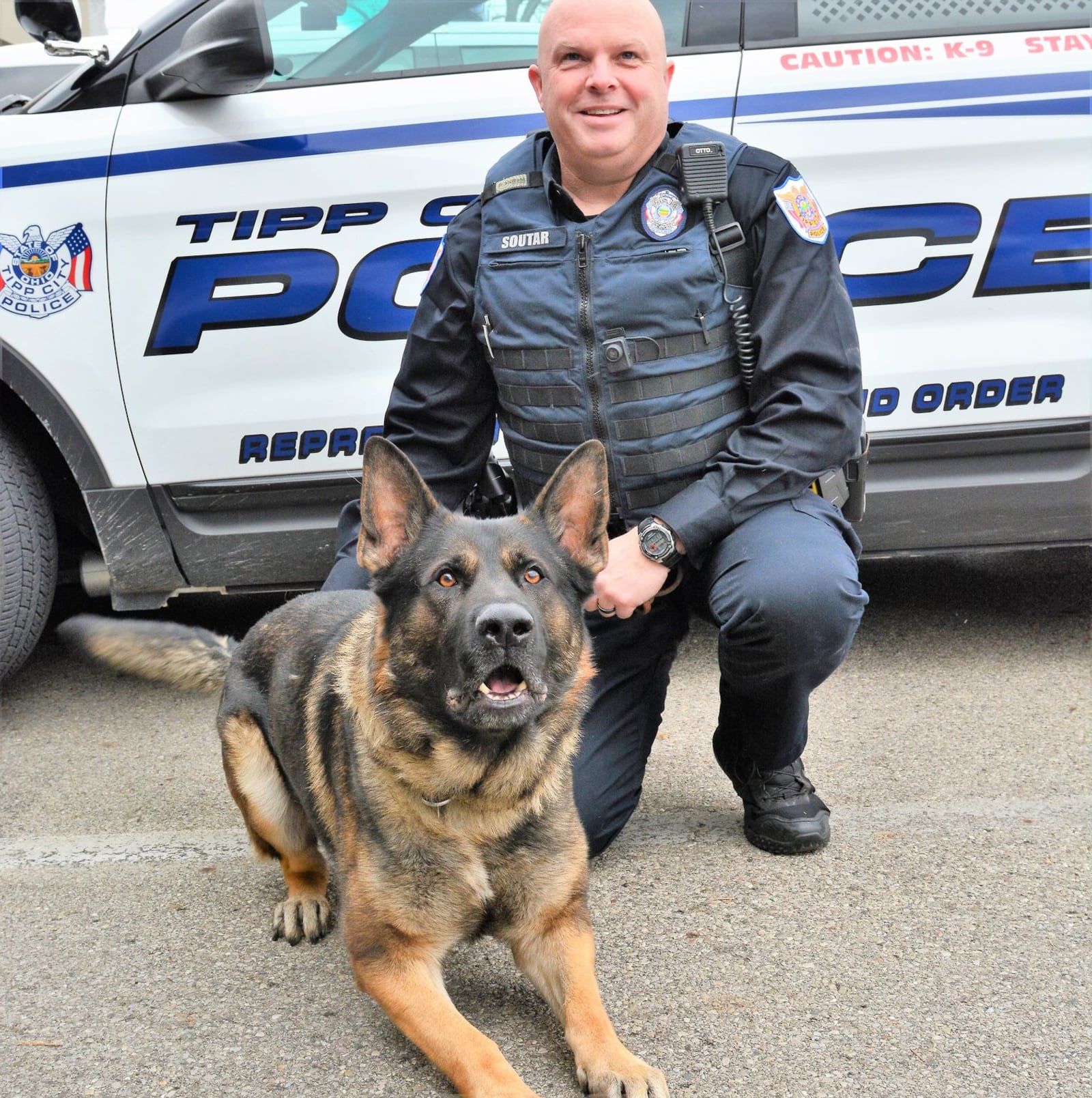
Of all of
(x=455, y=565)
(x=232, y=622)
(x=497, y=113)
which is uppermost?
(x=497, y=113)

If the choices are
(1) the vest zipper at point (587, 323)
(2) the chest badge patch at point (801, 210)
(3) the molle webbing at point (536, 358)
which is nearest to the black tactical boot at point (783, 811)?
(1) the vest zipper at point (587, 323)

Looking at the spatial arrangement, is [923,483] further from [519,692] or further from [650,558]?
[519,692]

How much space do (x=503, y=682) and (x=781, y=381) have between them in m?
1.00

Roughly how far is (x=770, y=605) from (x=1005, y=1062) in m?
0.96

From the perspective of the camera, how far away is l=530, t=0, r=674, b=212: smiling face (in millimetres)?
2693

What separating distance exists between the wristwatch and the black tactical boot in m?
0.61

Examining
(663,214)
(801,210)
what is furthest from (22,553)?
(801,210)

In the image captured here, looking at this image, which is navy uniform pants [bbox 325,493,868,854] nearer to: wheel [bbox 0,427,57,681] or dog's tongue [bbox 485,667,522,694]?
dog's tongue [bbox 485,667,522,694]

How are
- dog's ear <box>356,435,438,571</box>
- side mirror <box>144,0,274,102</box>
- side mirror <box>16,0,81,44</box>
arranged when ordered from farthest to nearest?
side mirror <box>16,0,81,44</box>, side mirror <box>144,0,274,102</box>, dog's ear <box>356,435,438,571</box>

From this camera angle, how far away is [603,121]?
106 inches

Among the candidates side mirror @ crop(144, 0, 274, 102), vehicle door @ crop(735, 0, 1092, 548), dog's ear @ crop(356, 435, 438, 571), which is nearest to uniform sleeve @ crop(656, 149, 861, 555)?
dog's ear @ crop(356, 435, 438, 571)

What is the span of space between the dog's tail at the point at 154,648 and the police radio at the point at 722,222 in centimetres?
146

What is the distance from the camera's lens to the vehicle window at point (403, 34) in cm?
343

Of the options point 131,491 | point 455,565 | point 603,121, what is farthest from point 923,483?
point 131,491
